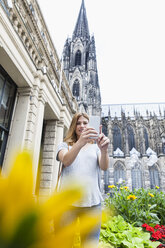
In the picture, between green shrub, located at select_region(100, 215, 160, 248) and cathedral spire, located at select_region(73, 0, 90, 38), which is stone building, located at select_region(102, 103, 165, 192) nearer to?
cathedral spire, located at select_region(73, 0, 90, 38)

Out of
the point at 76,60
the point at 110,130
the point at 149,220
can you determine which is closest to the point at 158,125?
the point at 110,130

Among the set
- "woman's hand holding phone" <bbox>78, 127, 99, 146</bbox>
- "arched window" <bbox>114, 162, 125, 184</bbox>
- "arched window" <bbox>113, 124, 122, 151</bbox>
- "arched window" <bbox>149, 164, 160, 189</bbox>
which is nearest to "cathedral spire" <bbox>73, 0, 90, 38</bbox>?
"arched window" <bbox>113, 124, 122, 151</bbox>

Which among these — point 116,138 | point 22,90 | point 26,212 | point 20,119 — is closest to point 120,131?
point 116,138

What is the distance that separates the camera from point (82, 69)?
29469mm

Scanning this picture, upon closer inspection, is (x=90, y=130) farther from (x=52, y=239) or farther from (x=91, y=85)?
(x=91, y=85)

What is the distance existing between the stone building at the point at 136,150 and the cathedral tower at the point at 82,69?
8.17 meters

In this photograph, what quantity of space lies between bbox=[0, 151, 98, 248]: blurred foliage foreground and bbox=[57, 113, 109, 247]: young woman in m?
0.94

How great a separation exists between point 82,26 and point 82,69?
1483 cm

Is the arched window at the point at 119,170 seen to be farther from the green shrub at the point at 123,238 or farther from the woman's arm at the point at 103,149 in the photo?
the woman's arm at the point at 103,149

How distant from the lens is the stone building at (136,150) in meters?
28.6

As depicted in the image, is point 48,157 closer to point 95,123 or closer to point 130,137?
point 95,123

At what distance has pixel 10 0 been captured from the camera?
4.33 metres

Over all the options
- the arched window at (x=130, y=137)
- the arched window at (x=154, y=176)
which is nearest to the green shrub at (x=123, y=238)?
the arched window at (x=154, y=176)

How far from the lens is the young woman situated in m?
1.35
